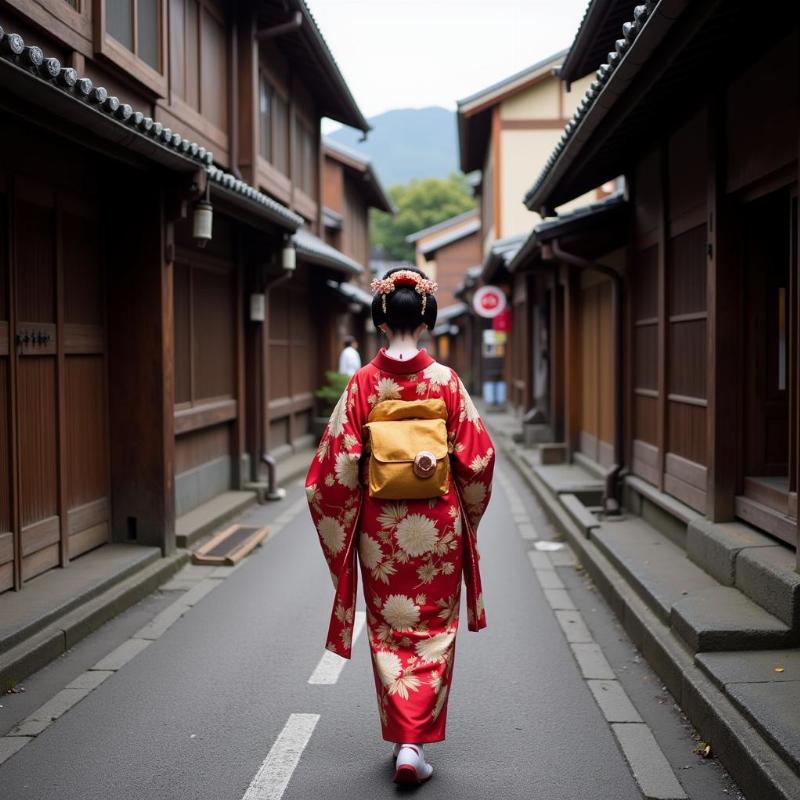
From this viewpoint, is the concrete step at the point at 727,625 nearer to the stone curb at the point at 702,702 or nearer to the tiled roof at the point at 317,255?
the stone curb at the point at 702,702

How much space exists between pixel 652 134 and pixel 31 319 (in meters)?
5.83

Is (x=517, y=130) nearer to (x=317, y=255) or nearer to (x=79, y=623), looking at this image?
(x=317, y=255)

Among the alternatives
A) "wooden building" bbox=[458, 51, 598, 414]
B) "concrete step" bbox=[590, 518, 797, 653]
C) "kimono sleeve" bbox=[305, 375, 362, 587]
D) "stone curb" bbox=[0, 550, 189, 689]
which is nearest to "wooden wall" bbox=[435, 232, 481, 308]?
"wooden building" bbox=[458, 51, 598, 414]

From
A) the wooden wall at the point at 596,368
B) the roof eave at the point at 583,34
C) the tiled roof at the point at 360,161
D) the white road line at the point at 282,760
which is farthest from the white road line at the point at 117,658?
the tiled roof at the point at 360,161

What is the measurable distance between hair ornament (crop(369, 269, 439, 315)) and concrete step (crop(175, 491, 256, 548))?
5350mm

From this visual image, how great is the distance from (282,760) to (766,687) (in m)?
2.36

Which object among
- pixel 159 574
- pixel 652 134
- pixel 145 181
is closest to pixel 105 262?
pixel 145 181

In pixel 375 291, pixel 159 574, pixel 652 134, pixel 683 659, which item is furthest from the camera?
pixel 652 134

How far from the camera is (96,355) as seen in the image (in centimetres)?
841

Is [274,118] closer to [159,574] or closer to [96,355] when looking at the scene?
[96,355]

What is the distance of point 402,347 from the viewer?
4637mm

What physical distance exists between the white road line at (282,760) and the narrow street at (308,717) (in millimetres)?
11

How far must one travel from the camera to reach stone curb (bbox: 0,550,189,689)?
569cm

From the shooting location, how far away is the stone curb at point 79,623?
18.7 feet
